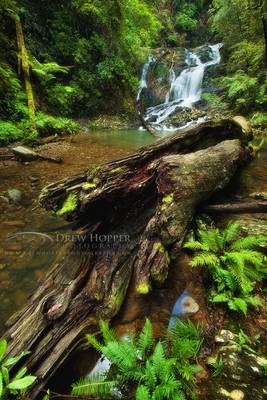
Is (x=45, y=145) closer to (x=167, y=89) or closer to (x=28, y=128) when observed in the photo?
(x=28, y=128)

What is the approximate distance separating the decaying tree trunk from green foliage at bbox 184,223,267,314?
13.5 inches

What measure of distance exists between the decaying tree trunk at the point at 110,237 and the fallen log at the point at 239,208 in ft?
0.77

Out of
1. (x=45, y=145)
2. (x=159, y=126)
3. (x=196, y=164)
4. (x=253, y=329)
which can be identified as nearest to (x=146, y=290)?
(x=253, y=329)

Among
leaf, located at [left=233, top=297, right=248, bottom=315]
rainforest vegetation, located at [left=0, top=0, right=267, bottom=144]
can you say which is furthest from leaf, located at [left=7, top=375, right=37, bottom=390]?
rainforest vegetation, located at [left=0, top=0, right=267, bottom=144]

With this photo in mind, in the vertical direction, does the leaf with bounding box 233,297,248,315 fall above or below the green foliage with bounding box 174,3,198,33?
below

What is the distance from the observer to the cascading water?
53.6 feet

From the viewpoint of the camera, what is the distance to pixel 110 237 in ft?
8.02

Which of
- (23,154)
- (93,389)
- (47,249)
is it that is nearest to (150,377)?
(93,389)

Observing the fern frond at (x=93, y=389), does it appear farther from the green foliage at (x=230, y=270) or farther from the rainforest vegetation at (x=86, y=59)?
the rainforest vegetation at (x=86, y=59)

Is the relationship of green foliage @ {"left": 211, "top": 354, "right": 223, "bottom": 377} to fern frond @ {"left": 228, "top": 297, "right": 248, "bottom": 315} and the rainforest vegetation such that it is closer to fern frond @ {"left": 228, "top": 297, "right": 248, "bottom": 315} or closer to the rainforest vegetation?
fern frond @ {"left": 228, "top": 297, "right": 248, "bottom": 315}

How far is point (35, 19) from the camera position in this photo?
11.0 meters

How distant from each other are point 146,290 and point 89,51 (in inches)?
695

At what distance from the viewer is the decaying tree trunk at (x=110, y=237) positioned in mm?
1462

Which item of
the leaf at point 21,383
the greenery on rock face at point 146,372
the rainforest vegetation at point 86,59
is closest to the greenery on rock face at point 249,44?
the rainforest vegetation at point 86,59
